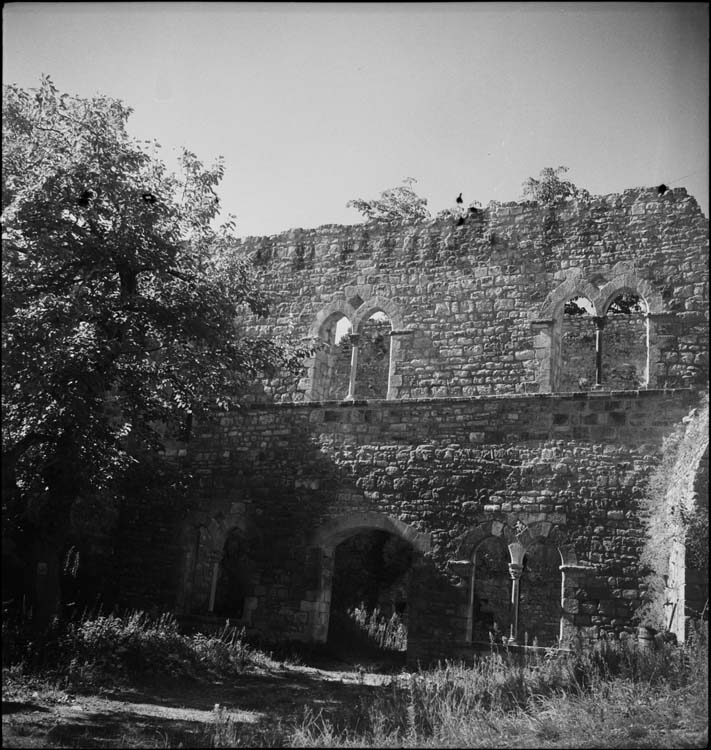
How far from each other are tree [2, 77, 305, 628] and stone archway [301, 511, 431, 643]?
125 inches

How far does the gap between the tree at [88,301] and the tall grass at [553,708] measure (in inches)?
153

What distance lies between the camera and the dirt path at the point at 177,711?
22.3ft

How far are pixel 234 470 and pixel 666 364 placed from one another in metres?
6.73

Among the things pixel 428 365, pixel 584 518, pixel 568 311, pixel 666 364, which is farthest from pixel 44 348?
pixel 568 311

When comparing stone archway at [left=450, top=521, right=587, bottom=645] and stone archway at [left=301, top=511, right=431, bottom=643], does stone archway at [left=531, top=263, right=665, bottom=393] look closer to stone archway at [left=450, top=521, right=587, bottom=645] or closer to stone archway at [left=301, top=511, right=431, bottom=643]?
stone archway at [left=450, top=521, right=587, bottom=645]

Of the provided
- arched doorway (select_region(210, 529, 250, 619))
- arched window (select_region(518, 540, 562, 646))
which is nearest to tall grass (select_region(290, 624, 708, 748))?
arched doorway (select_region(210, 529, 250, 619))

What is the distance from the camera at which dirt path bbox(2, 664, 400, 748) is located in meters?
6.81

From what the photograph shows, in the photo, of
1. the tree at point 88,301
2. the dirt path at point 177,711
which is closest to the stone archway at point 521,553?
the dirt path at point 177,711

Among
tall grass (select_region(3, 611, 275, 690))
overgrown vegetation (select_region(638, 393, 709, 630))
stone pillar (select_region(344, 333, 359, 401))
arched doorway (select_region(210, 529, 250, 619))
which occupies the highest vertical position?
stone pillar (select_region(344, 333, 359, 401))

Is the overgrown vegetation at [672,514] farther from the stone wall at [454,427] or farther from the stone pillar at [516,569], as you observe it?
the stone pillar at [516,569]

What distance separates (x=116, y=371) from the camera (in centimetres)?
943

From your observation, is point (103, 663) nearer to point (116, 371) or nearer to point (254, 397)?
point (116, 371)

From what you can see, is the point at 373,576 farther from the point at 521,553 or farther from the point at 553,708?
the point at 553,708

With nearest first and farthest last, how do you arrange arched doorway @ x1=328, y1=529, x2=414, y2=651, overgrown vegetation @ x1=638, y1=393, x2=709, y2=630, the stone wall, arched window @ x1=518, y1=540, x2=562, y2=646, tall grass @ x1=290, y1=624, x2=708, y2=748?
tall grass @ x1=290, y1=624, x2=708, y2=748 < overgrown vegetation @ x1=638, y1=393, x2=709, y2=630 < the stone wall < arched window @ x1=518, y1=540, x2=562, y2=646 < arched doorway @ x1=328, y1=529, x2=414, y2=651
